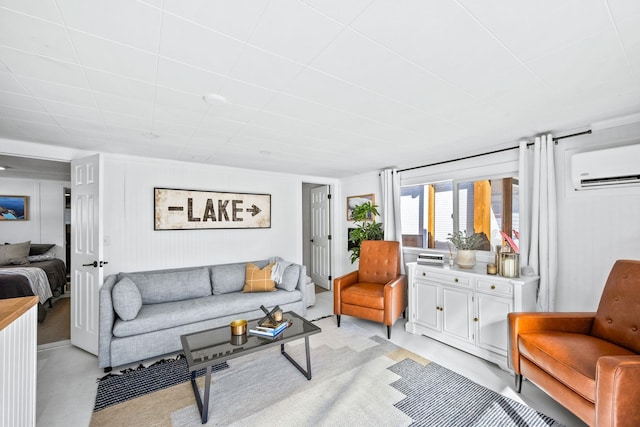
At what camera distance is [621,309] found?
77.4 inches

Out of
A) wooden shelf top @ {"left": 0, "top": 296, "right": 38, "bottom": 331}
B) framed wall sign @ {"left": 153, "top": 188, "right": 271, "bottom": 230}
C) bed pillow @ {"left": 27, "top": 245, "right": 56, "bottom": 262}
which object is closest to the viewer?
wooden shelf top @ {"left": 0, "top": 296, "right": 38, "bottom": 331}

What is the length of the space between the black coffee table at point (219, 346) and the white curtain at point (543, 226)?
221 cm

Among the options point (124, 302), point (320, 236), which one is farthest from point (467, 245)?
point (124, 302)

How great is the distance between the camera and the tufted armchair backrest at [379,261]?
3.79 meters

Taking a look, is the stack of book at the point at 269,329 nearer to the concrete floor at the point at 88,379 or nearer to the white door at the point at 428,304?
the concrete floor at the point at 88,379

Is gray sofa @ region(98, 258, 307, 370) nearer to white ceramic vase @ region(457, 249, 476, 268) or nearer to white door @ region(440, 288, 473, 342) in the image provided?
white door @ region(440, 288, 473, 342)

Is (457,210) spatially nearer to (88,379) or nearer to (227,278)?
(227,278)

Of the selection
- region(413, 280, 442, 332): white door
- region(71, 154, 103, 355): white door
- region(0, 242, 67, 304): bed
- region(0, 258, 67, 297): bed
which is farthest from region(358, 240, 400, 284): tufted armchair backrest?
region(0, 258, 67, 297): bed

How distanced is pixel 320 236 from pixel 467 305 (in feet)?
10.4

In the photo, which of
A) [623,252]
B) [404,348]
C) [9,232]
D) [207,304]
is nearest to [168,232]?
[207,304]

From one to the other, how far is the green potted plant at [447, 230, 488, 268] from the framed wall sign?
110 inches

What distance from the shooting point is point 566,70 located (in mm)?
1591

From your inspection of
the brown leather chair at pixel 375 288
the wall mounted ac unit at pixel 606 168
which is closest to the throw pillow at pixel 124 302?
the brown leather chair at pixel 375 288

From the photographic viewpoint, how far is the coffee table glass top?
197cm
